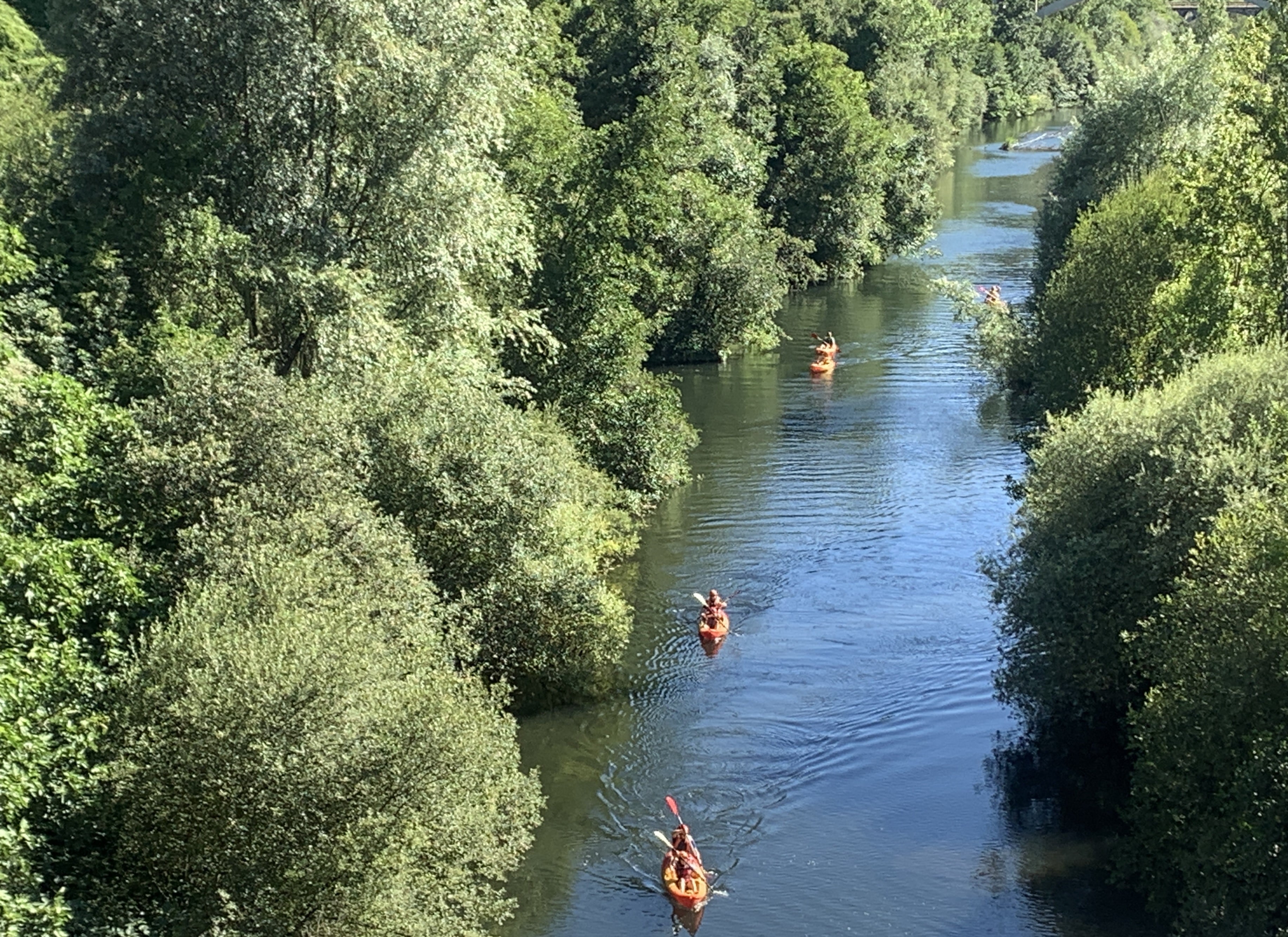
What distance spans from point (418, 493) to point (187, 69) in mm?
9209

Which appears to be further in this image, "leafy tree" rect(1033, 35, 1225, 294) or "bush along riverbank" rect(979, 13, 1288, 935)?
"leafy tree" rect(1033, 35, 1225, 294)

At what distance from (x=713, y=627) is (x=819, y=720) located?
3.90 m

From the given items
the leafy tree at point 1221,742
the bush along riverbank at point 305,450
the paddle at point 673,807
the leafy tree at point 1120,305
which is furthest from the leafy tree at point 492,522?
the leafy tree at point 1120,305

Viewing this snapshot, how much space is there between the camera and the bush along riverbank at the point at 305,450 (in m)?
15.8

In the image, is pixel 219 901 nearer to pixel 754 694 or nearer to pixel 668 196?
pixel 754 694

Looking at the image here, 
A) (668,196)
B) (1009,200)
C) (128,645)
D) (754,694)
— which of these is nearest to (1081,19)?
(1009,200)

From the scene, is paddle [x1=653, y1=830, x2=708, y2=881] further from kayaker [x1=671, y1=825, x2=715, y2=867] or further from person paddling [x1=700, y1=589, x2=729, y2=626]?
person paddling [x1=700, y1=589, x2=729, y2=626]

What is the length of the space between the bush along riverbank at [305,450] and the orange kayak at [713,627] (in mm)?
1716

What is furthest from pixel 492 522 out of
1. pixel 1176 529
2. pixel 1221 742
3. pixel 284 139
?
pixel 1221 742

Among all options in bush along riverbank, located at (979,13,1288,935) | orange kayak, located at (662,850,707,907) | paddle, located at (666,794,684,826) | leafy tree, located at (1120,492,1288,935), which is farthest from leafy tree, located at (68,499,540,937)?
bush along riverbank, located at (979,13,1288,935)

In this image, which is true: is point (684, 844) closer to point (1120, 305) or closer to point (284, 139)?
point (284, 139)

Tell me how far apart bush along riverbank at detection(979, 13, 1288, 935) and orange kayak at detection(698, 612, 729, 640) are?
595cm

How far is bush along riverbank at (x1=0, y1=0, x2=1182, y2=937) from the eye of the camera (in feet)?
51.9

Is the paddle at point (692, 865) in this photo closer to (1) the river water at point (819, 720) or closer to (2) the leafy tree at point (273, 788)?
(1) the river water at point (819, 720)
